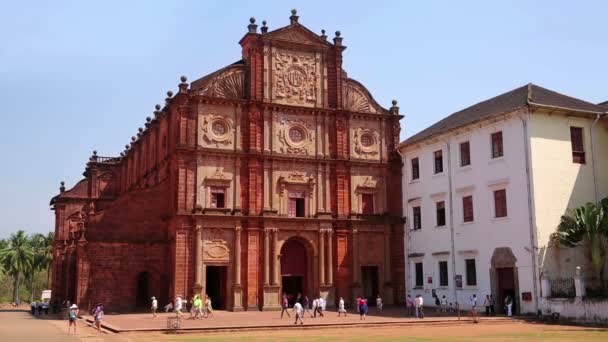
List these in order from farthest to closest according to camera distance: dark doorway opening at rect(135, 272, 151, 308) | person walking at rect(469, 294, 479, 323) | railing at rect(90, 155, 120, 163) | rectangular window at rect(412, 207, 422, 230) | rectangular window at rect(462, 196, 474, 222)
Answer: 1. railing at rect(90, 155, 120, 163)
2. rectangular window at rect(412, 207, 422, 230)
3. dark doorway opening at rect(135, 272, 151, 308)
4. rectangular window at rect(462, 196, 474, 222)
5. person walking at rect(469, 294, 479, 323)

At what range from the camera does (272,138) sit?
1693 inches

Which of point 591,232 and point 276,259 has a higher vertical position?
point 591,232

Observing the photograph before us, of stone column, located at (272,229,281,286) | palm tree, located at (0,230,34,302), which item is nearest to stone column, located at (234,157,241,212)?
stone column, located at (272,229,281,286)

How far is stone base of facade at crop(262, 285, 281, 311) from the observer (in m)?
40.6

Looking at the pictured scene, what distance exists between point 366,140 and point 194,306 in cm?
1782

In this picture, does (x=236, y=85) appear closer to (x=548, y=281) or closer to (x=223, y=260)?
(x=223, y=260)

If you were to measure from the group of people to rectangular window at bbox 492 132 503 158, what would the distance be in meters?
18.1

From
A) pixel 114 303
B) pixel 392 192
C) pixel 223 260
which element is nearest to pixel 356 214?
pixel 392 192

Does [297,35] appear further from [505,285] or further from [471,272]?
[505,285]

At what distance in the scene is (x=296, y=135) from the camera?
4388 centimetres

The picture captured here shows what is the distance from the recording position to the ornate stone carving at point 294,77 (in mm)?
43906

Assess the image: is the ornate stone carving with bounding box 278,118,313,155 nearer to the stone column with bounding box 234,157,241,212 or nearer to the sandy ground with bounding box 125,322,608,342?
the stone column with bounding box 234,157,241,212

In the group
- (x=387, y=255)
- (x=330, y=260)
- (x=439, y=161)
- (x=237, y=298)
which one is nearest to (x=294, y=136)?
(x=330, y=260)

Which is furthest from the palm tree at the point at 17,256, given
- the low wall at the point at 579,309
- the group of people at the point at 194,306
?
the low wall at the point at 579,309
